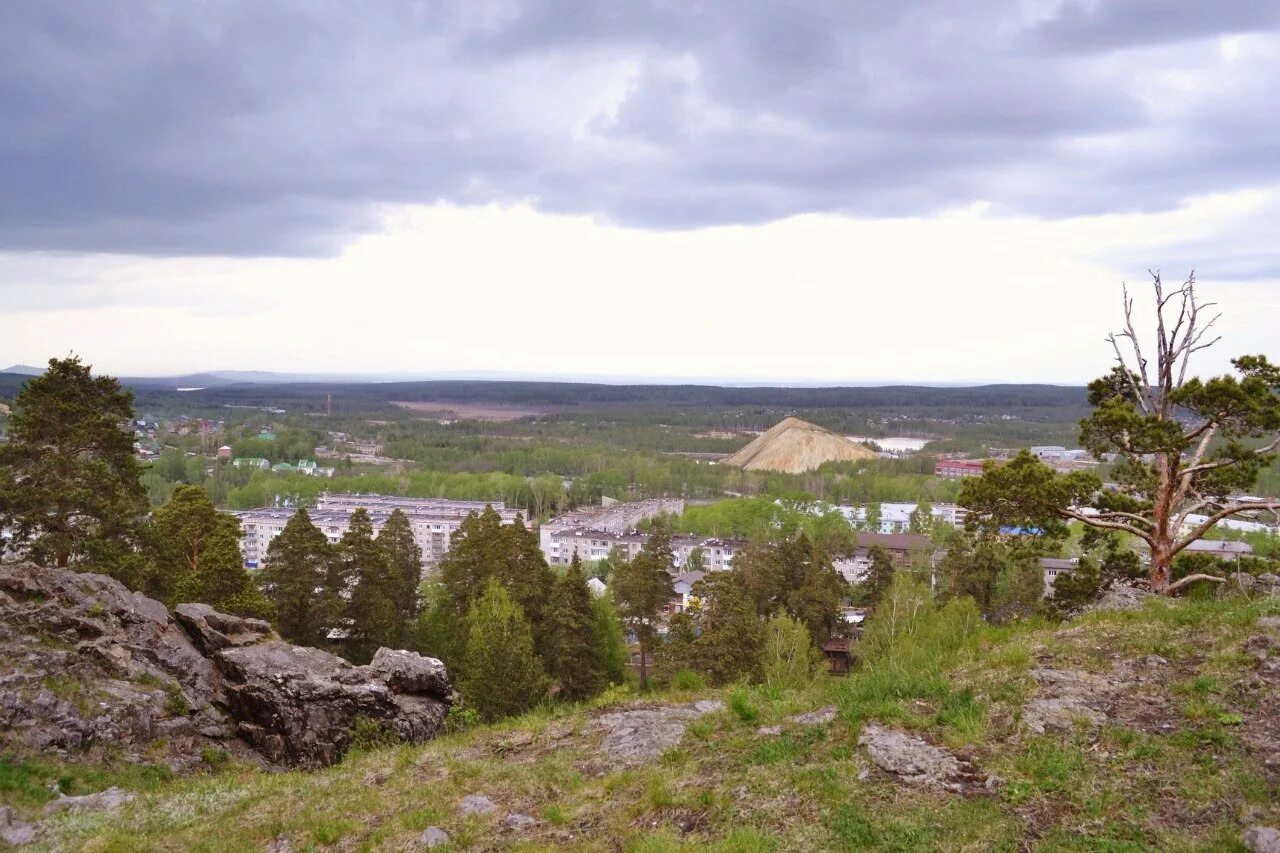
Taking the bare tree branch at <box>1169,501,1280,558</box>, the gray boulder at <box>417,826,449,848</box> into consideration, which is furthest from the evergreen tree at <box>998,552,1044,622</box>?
the gray boulder at <box>417,826,449,848</box>

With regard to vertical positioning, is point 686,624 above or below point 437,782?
below

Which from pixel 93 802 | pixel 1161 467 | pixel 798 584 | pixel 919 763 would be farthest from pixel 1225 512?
pixel 798 584

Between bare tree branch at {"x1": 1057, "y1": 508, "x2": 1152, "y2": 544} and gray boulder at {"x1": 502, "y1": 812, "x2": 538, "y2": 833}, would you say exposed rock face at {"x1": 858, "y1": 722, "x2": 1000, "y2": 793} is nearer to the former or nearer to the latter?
gray boulder at {"x1": 502, "y1": 812, "x2": 538, "y2": 833}

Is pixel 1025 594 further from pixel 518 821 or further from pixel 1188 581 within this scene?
pixel 518 821

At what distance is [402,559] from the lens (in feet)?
99.2

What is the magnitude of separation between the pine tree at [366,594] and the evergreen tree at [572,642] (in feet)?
16.4

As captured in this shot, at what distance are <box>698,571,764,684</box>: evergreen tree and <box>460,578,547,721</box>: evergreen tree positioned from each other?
518cm

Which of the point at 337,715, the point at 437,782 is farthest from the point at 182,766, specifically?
the point at 437,782

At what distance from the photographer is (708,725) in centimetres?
881

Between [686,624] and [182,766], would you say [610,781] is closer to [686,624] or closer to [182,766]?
[182,766]

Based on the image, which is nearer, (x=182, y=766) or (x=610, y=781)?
(x=610, y=781)

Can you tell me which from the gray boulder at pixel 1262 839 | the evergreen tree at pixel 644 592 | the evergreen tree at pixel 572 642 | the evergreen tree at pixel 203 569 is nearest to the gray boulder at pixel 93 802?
the evergreen tree at pixel 203 569

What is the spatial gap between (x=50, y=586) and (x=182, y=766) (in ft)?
15.1

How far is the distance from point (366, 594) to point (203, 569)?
4.81 metres
